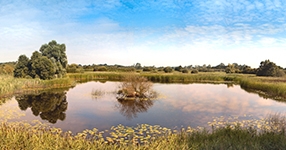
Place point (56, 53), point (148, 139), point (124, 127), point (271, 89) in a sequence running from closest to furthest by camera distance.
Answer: point (148, 139), point (124, 127), point (271, 89), point (56, 53)

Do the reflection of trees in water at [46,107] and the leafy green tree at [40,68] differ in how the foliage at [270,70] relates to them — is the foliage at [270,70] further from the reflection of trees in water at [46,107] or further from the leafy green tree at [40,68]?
the reflection of trees in water at [46,107]

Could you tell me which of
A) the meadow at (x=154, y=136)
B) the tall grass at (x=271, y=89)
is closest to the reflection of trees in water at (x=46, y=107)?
the meadow at (x=154, y=136)

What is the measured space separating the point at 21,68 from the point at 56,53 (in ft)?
22.8

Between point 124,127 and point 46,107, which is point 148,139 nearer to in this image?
point 124,127

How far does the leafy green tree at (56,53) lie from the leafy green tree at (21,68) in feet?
15.0

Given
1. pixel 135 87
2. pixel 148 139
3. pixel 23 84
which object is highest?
pixel 23 84

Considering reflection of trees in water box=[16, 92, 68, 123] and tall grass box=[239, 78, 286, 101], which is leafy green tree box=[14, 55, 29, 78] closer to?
reflection of trees in water box=[16, 92, 68, 123]

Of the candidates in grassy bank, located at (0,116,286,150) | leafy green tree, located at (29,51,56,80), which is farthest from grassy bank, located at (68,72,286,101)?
grassy bank, located at (0,116,286,150)

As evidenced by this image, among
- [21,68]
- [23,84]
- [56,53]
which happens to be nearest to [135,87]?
[23,84]

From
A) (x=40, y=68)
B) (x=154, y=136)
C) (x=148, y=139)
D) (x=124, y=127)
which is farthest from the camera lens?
(x=40, y=68)

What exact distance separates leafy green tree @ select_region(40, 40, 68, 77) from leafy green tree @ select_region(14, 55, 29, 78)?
458 cm

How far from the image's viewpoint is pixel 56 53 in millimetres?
28875

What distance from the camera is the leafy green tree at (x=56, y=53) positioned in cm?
2797

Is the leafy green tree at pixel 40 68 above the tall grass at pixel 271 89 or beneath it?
above
